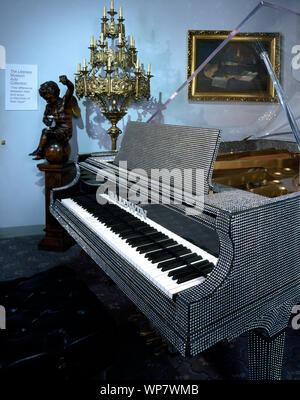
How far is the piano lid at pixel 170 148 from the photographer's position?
1.52 meters

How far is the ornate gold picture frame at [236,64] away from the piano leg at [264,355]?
53.2 inches

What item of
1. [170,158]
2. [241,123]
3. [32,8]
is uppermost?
[32,8]

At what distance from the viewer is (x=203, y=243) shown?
55.8 inches

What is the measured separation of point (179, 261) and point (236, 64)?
5.12 ft

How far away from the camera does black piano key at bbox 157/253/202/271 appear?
1.38 m

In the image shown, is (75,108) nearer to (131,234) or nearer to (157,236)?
(131,234)

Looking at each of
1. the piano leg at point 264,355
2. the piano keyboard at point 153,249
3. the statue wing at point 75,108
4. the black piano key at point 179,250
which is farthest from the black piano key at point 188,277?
the statue wing at point 75,108

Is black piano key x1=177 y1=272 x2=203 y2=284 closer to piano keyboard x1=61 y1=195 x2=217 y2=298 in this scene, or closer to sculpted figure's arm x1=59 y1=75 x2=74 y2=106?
piano keyboard x1=61 y1=195 x2=217 y2=298

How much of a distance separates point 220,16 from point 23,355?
4.16 m

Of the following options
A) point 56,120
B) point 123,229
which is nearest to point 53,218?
point 56,120

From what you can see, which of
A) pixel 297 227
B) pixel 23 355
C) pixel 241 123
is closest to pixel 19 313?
pixel 23 355

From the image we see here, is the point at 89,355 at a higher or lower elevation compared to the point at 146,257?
lower

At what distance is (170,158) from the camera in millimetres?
1750
